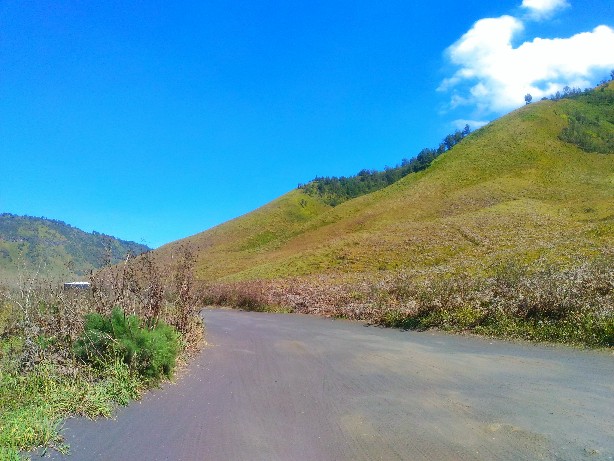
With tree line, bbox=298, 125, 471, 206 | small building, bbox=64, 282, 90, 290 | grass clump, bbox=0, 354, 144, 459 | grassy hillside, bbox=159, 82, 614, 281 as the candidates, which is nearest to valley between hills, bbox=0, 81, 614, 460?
grass clump, bbox=0, 354, 144, 459

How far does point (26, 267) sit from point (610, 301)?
535 inches

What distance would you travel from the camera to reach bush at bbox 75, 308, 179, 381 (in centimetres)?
730

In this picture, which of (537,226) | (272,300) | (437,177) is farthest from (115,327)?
(437,177)

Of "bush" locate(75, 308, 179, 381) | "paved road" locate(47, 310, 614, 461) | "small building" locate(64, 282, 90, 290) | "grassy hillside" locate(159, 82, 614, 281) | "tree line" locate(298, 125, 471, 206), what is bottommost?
"paved road" locate(47, 310, 614, 461)

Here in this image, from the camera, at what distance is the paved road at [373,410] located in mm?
5020

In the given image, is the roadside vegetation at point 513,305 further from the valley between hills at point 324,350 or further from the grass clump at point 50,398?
the grass clump at point 50,398

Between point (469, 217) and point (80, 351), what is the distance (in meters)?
45.9

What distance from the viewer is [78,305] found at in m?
8.26

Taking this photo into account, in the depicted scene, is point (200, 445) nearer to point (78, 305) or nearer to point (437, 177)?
point (78, 305)

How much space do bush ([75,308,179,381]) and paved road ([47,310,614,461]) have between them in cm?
45

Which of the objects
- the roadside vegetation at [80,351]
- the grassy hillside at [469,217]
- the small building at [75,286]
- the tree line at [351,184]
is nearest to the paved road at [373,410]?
the roadside vegetation at [80,351]

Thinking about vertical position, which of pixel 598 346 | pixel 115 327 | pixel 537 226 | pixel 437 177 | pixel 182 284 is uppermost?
pixel 437 177

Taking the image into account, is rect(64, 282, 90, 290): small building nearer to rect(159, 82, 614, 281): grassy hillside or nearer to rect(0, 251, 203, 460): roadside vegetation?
rect(0, 251, 203, 460): roadside vegetation

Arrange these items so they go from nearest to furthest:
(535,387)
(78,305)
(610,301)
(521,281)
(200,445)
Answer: (200,445)
(535,387)
(78,305)
(610,301)
(521,281)
